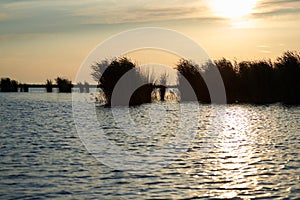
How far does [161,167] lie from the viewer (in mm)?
17781

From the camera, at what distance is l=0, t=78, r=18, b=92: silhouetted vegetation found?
130 metres

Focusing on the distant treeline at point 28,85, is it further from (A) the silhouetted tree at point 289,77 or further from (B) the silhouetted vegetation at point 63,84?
(A) the silhouetted tree at point 289,77

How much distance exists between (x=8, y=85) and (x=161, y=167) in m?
117

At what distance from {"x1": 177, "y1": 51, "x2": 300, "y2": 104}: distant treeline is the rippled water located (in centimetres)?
2490

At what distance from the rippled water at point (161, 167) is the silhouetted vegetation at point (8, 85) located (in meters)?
103

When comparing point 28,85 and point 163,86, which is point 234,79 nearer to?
point 163,86

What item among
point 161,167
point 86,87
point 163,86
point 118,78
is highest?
point 118,78

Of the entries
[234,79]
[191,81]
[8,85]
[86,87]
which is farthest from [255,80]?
[8,85]

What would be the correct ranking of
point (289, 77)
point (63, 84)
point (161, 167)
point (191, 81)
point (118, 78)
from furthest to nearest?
point (63, 84), point (191, 81), point (289, 77), point (118, 78), point (161, 167)

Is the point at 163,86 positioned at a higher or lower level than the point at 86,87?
lower

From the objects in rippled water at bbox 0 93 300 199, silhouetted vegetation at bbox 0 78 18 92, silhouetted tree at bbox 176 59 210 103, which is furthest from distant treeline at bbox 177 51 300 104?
silhouetted vegetation at bbox 0 78 18 92

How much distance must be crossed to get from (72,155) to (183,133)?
9667mm

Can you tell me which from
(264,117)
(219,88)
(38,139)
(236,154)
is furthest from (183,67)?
(236,154)

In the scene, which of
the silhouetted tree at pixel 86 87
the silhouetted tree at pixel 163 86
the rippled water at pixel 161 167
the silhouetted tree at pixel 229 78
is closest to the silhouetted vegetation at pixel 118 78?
the silhouetted tree at pixel 163 86
